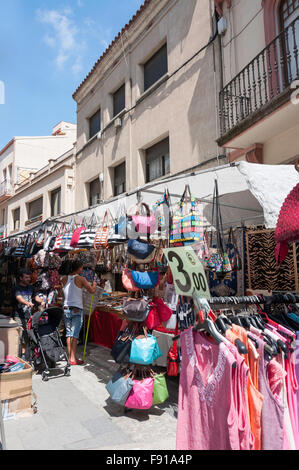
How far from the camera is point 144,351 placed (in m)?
3.81

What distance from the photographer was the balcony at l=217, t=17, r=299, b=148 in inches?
229

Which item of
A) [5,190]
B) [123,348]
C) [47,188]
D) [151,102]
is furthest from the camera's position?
[5,190]

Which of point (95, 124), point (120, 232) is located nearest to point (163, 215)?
point (120, 232)

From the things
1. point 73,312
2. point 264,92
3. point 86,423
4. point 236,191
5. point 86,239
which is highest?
point 264,92

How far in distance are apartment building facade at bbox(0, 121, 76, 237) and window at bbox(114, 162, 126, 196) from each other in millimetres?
6827

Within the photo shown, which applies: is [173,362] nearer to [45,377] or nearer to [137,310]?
[137,310]

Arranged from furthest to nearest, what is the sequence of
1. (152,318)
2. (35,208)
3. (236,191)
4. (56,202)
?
(35,208), (56,202), (236,191), (152,318)

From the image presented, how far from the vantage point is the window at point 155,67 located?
1018 cm

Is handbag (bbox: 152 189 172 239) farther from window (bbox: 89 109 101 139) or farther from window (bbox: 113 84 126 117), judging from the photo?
window (bbox: 89 109 101 139)

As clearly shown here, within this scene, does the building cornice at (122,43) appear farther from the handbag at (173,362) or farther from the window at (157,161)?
the handbag at (173,362)

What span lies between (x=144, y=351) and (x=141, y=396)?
0.50 meters

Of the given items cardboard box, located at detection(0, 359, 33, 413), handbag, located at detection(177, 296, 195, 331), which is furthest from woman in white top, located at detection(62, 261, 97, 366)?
handbag, located at detection(177, 296, 195, 331)

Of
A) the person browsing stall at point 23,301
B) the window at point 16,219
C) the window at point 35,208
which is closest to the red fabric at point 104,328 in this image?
the person browsing stall at point 23,301

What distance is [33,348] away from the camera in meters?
5.41
